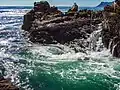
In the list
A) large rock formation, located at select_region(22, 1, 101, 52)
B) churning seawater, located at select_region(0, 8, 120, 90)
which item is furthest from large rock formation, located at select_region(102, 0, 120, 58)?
large rock formation, located at select_region(22, 1, 101, 52)

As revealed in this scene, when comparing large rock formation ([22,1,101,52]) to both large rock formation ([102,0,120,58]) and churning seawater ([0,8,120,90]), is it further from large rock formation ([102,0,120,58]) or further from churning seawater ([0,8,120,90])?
large rock formation ([102,0,120,58])

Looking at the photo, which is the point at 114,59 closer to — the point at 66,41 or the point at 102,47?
the point at 102,47

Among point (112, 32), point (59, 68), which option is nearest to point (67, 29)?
point (112, 32)

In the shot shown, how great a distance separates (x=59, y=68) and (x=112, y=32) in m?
13.7

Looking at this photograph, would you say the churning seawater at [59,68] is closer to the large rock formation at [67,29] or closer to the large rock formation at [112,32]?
the large rock formation at [112,32]

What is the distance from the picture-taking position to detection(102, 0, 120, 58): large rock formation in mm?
44044

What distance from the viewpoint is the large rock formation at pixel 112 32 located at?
44.0 meters

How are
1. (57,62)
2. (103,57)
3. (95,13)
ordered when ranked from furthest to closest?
1. (95,13)
2. (103,57)
3. (57,62)

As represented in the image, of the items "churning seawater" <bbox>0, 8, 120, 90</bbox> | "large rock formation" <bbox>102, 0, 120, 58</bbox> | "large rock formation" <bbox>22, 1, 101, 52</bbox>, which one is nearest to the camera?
"churning seawater" <bbox>0, 8, 120, 90</bbox>

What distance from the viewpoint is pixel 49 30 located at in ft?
187

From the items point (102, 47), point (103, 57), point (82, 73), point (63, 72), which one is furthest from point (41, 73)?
point (102, 47)

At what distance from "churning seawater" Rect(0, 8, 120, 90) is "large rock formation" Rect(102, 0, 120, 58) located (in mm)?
1337

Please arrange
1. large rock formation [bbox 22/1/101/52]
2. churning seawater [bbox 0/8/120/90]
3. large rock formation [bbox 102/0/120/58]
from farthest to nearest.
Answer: large rock formation [bbox 22/1/101/52]
large rock formation [bbox 102/0/120/58]
churning seawater [bbox 0/8/120/90]

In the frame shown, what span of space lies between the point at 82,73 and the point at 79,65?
3675 millimetres
